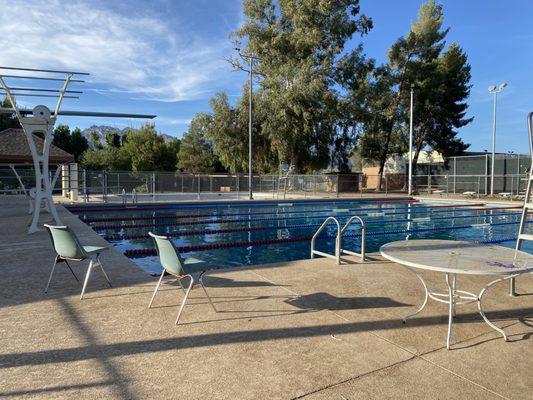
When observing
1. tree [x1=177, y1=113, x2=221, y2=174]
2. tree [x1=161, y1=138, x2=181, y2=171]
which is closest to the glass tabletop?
tree [x1=177, y1=113, x2=221, y2=174]

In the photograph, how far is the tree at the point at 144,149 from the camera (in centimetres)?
4350

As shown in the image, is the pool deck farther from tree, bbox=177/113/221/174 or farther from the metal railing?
tree, bbox=177/113/221/174

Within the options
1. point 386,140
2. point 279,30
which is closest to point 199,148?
point 279,30

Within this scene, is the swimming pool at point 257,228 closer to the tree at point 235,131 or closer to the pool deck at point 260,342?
the pool deck at point 260,342

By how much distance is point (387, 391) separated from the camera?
255cm

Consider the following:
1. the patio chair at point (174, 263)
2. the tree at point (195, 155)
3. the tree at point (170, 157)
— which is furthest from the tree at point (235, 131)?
the patio chair at point (174, 263)

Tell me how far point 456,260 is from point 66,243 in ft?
13.8

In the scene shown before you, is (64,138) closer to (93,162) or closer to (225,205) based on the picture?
(93,162)

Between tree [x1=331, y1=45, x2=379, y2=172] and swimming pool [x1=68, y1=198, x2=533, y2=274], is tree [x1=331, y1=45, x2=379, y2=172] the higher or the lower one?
the higher one

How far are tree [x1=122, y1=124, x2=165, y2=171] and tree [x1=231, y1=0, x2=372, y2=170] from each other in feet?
53.6

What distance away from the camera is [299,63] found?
101 ft

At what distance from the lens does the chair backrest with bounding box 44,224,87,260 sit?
4.49 metres

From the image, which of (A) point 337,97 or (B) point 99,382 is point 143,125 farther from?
(B) point 99,382

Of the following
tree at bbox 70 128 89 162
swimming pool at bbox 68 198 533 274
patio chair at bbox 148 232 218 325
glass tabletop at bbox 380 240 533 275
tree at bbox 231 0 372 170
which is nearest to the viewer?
glass tabletop at bbox 380 240 533 275
